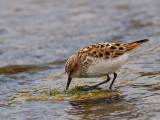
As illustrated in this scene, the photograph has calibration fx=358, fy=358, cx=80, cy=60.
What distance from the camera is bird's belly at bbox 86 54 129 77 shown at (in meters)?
7.86

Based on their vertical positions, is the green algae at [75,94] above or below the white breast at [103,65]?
below

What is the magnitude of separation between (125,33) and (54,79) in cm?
623

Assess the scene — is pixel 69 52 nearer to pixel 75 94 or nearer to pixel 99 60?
pixel 75 94

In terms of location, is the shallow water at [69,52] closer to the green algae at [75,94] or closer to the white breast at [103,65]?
the green algae at [75,94]

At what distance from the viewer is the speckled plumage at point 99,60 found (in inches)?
310

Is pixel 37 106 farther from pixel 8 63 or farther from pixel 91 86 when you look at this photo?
pixel 8 63

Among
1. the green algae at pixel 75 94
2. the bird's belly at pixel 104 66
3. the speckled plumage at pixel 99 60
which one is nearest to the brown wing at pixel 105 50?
the speckled plumage at pixel 99 60

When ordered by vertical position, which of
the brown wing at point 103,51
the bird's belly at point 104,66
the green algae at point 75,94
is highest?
the brown wing at point 103,51

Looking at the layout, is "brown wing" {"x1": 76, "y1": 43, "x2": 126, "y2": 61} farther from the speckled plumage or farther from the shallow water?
the shallow water

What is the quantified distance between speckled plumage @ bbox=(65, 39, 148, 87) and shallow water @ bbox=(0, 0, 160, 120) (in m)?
0.66

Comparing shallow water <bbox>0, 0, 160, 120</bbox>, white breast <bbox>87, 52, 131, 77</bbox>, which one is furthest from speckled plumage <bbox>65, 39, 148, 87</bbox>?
shallow water <bbox>0, 0, 160, 120</bbox>

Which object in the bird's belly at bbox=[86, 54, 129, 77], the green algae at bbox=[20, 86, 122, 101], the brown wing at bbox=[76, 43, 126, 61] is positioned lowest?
the green algae at bbox=[20, 86, 122, 101]

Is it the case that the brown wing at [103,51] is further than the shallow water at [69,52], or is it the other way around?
the brown wing at [103,51]

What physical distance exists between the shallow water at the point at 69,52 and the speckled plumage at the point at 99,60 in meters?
0.66
